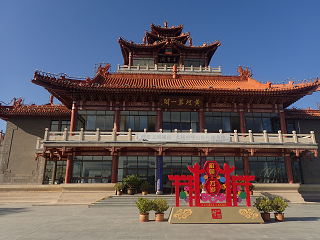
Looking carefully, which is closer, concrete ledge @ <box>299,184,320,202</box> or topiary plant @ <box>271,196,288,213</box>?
topiary plant @ <box>271,196,288,213</box>

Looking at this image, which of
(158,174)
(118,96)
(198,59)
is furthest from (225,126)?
(198,59)

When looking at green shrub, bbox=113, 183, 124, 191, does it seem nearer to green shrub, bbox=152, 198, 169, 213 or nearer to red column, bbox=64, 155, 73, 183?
red column, bbox=64, 155, 73, 183

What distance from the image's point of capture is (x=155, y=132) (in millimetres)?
20469

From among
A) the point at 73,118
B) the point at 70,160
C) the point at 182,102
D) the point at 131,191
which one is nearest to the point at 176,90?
the point at 182,102

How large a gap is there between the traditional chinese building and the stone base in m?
9.61

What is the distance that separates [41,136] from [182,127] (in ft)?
50.9

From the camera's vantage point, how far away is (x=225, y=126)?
23.1 metres

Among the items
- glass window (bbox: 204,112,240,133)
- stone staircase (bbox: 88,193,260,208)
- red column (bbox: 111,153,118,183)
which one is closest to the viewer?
stone staircase (bbox: 88,193,260,208)

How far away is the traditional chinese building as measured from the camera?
20.2 meters

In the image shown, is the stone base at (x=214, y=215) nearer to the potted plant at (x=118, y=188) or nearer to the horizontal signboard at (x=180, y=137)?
the potted plant at (x=118, y=188)

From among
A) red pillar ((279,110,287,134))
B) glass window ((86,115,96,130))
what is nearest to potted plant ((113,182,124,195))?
glass window ((86,115,96,130))

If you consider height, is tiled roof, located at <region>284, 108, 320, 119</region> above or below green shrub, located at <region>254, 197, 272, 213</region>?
above

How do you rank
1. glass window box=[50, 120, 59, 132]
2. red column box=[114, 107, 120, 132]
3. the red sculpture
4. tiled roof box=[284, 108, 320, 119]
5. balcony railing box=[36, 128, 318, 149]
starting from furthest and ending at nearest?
tiled roof box=[284, 108, 320, 119] → glass window box=[50, 120, 59, 132] → red column box=[114, 107, 120, 132] → balcony railing box=[36, 128, 318, 149] → the red sculpture

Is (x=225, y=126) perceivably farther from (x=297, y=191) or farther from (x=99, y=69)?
(x=99, y=69)
